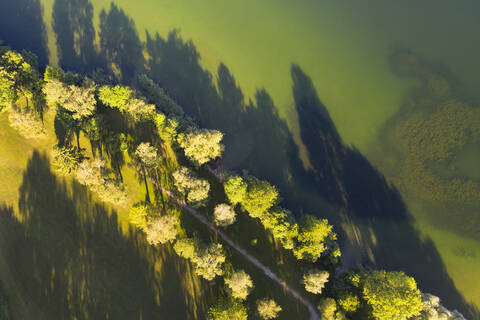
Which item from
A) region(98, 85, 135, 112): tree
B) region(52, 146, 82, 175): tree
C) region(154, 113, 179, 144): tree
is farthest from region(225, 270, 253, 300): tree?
region(98, 85, 135, 112): tree

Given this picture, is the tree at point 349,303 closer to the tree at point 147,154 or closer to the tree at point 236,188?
the tree at point 236,188

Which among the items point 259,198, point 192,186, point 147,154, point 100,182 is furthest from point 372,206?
point 100,182

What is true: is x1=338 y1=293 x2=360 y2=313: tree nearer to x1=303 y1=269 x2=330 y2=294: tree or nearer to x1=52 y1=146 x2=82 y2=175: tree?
x1=303 y1=269 x2=330 y2=294: tree

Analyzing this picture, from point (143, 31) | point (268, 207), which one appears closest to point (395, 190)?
point (268, 207)

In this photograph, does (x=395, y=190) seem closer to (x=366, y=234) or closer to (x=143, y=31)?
(x=366, y=234)

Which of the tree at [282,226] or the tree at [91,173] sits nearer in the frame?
the tree at [91,173]

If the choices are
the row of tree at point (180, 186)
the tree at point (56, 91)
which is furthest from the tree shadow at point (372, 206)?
the tree at point (56, 91)
